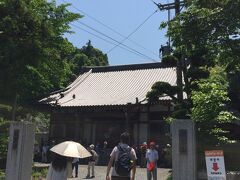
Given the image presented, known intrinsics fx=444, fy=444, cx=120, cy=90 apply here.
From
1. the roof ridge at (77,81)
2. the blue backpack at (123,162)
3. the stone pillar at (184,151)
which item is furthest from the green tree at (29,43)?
the blue backpack at (123,162)

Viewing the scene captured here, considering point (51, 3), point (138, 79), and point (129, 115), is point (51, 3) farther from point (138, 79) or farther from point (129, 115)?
point (138, 79)

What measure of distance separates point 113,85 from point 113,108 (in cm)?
527

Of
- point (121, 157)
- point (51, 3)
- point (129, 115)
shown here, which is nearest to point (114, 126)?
point (129, 115)

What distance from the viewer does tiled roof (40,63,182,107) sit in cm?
2964

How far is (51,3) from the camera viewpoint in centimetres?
2277

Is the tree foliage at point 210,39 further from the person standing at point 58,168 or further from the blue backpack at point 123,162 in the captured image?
the person standing at point 58,168

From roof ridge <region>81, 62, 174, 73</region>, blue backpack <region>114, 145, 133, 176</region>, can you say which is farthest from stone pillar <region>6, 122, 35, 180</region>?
roof ridge <region>81, 62, 174, 73</region>

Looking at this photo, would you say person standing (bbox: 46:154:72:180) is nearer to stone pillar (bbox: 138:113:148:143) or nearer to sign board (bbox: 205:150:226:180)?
sign board (bbox: 205:150:226:180)

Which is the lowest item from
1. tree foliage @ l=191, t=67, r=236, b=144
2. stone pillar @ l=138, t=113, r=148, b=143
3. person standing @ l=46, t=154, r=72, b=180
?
person standing @ l=46, t=154, r=72, b=180

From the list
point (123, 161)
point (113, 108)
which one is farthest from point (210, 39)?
point (113, 108)

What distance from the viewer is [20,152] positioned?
13.7 m

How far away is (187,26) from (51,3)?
484 inches

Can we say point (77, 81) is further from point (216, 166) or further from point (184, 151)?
point (216, 166)

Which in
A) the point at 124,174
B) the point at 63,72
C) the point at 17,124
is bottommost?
the point at 124,174
